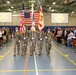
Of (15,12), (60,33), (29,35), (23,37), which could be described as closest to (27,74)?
(23,37)

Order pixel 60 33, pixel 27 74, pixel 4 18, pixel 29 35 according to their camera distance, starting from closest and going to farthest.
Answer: pixel 27 74 < pixel 29 35 < pixel 60 33 < pixel 4 18

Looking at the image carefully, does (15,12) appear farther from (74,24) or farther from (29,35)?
(29,35)

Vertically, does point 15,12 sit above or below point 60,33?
above

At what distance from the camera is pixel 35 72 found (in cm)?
879

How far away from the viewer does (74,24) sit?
3972cm

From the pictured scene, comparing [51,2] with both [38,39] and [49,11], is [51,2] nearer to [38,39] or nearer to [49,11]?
[49,11]

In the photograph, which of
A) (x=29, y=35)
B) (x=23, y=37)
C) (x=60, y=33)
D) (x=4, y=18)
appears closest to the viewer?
(x=23, y=37)

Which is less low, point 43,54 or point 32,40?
point 32,40

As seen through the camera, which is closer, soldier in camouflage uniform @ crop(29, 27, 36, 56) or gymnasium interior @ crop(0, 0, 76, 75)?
gymnasium interior @ crop(0, 0, 76, 75)

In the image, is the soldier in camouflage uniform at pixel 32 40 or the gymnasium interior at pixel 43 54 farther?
the soldier in camouflage uniform at pixel 32 40

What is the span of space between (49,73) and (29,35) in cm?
618

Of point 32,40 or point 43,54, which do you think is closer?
point 32,40

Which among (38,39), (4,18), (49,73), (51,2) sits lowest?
(49,73)

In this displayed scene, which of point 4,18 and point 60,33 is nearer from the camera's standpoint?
point 60,33
